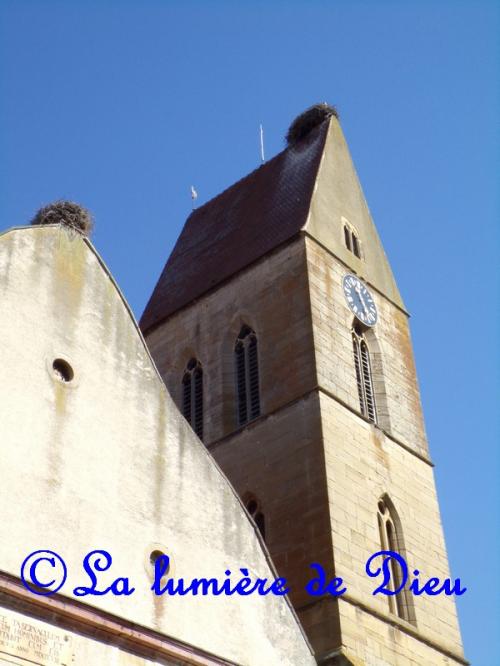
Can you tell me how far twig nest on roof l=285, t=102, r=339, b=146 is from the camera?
27984 millimetres

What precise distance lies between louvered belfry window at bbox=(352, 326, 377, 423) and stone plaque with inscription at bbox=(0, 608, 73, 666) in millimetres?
11337

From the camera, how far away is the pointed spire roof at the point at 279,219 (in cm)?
2475

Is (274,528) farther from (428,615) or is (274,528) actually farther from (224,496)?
(224,496)

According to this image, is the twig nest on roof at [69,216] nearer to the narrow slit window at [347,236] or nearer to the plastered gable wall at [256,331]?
the plastered gable wall at [256,331]

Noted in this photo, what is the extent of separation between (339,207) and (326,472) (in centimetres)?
752

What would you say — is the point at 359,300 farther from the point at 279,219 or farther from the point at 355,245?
the point at 279,219

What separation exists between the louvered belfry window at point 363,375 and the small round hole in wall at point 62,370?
9622mm

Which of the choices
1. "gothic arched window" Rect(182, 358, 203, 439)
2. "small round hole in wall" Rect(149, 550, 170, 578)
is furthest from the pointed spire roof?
"small round hole in wall" Rect(149, 550, 170, 578)

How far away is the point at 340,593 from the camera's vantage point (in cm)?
1853

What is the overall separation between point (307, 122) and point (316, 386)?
8975 millimetres

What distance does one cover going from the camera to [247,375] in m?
23.3

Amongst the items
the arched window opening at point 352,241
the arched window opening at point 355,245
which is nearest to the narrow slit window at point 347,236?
the arched window opening at point 352,241

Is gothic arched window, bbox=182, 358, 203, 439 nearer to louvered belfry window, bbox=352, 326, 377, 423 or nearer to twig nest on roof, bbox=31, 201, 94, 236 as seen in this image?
louvered belfry window, bbox=352, 326, 377, 423

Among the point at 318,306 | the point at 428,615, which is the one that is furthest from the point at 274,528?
the point at 318,306
